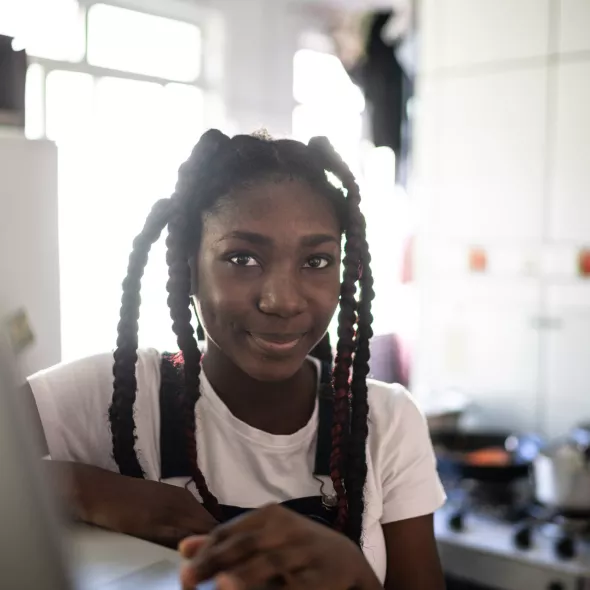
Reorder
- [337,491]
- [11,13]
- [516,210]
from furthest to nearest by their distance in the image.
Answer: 1. [516,210]
2. [11,13]
3. [337,491]

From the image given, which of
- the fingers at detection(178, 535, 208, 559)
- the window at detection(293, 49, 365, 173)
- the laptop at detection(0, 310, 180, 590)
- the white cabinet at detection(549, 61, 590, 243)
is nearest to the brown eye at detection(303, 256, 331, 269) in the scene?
the fingers at detection(178, 535, 208, 559)

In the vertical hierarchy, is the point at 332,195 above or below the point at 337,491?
above

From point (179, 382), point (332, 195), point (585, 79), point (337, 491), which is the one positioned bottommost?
point (337, 491)

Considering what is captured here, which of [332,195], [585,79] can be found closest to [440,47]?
[585,79]

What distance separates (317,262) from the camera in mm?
941

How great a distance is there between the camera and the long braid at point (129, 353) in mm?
960

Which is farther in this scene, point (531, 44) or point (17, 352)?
point (531, 44)

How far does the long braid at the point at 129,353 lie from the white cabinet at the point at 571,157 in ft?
5.89

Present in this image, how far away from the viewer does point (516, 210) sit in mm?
2566

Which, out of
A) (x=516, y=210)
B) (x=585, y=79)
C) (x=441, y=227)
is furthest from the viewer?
(x=441, y=227)

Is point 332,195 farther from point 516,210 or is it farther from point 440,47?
point 440,47

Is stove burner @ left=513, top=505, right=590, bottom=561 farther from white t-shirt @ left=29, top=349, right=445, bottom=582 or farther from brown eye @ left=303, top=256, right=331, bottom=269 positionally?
brown eye @ left=303, top=256, right=331, bottom=269

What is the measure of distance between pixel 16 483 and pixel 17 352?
61 millimetres

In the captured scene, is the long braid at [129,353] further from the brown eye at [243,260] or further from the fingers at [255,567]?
the fingers at [255,567]
